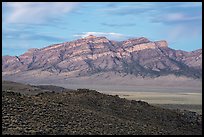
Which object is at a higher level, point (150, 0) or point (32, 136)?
point (150, 0)

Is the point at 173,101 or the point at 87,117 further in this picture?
the point at 173,101

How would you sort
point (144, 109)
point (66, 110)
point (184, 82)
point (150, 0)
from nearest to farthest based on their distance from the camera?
1. point (150, 0)
2. point (66, 110)
3. point (144, 109)
4. point (184, 82)

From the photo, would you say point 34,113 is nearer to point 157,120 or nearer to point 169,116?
point 157,120

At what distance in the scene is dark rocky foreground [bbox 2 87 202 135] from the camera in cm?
2089

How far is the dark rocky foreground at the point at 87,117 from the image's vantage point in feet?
68.5

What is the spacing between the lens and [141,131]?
23375mm

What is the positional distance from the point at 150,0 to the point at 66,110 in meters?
14.2

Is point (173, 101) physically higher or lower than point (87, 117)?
lower

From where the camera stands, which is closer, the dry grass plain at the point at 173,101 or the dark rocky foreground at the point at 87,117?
the dark rocky foreground at the point at 87,117

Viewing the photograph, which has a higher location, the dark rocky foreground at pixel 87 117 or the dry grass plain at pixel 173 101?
the dark rocky foreground at pixel 87 117

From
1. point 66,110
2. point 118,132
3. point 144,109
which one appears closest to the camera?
point 118,132

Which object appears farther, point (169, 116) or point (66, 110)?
point (169, 116)

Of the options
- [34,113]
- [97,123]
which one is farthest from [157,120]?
[34,113]

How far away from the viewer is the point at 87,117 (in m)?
24.5
